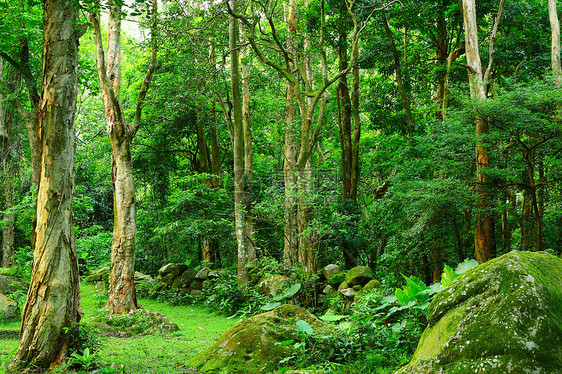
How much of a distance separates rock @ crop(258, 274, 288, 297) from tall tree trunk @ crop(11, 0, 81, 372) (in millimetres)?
5528

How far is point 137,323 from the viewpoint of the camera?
25.8 ft

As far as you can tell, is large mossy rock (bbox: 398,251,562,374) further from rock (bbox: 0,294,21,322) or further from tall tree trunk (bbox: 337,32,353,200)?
tall tree trunk (bbox: 337,32,353,200)

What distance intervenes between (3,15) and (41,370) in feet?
29.6

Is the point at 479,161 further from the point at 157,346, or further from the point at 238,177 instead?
the point at 157,346

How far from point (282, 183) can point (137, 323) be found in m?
6.97

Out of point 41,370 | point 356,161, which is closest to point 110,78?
point 41,370

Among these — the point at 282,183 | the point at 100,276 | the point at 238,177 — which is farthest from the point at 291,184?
the point at 100,276

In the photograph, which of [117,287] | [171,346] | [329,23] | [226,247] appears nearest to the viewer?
[171,346]

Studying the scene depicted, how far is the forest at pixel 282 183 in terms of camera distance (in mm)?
4293

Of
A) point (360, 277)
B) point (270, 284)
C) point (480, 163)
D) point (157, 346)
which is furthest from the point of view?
point (270, 284)

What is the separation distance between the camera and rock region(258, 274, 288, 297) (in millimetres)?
9492

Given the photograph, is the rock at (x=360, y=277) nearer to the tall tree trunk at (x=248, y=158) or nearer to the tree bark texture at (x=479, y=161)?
the tree bark texture at (x=479, y=161)

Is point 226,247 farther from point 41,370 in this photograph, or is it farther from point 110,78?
point 41,370

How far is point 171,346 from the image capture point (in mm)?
6086
